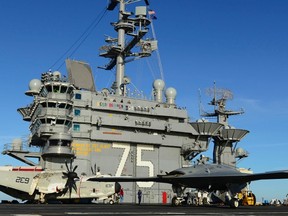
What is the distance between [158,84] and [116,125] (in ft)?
36.7

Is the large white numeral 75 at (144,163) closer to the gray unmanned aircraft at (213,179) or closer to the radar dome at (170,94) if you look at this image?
the radar dome at (170,94)

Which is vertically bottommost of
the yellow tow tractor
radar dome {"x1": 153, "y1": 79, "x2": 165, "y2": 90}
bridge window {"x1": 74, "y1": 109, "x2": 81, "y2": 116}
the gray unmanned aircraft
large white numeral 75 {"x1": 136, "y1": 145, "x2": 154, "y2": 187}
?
the yellow tow tractor

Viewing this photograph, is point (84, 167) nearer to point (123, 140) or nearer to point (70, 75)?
point (123, 140)

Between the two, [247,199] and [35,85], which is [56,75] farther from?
[247,199]

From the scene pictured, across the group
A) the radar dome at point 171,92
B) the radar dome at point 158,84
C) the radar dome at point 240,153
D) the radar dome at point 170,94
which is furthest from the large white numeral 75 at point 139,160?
the radar dome at point 240,153

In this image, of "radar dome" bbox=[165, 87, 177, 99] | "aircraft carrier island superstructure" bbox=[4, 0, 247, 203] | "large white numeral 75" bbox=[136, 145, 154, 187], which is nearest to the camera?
"aircraft carrier island superstructure" bbox=[4, 0, 247, 203]

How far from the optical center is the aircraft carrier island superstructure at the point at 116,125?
4684 centimetres

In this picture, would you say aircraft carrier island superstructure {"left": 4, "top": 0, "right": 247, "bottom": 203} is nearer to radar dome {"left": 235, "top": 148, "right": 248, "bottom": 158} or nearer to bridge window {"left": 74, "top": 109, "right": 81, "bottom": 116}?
bridge window {"left": 74, "top": 109, "right": 81, "bottom": 116}

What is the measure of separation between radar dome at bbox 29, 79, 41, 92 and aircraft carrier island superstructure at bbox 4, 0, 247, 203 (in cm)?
14

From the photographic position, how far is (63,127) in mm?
46750

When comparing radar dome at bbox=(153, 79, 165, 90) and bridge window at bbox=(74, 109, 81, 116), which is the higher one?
radar dome at bbox=(153, 79, 165, 90)

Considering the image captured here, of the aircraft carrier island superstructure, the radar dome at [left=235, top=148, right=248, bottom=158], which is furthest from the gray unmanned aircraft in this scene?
the radar dome at [left=235, top=148, right=248, bottom=158]

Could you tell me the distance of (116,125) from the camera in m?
49.2

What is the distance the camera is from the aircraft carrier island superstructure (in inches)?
1844
